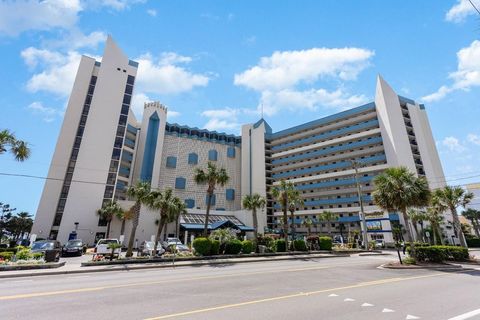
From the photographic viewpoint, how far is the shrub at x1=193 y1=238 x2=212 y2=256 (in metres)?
24.3

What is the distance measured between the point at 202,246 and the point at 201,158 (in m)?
39.8

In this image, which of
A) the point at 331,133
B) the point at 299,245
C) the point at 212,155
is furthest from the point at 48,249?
the point at 331,133

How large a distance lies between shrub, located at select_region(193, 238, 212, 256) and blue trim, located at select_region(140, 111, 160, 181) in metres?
32.1

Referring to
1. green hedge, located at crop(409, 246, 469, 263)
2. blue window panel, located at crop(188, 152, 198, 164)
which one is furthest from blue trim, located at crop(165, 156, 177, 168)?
green hedge, located at crop(409, 246, 469, 263)

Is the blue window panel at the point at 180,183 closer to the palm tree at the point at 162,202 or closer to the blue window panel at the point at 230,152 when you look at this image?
the blue window panel at the point at 230,152

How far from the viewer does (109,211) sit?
42.4 metres

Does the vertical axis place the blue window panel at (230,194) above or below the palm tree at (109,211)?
above

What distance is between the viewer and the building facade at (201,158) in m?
45.1

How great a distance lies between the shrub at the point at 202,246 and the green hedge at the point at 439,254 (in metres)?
18.2

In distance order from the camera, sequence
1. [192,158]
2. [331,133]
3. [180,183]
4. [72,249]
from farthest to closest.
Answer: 1. [331,133]
2. [192,158]
3. [180,183]
4. [72,249]

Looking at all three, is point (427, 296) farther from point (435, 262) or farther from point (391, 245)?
point (391, 245)

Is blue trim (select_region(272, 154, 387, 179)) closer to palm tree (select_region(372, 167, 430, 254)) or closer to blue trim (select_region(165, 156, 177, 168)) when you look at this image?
blue trim (select_region(165, 156, 177, 168))

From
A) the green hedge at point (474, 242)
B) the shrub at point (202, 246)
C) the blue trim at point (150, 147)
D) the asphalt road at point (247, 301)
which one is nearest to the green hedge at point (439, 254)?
the asphalt road at point (247, 301)

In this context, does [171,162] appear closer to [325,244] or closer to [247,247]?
[247,247]
